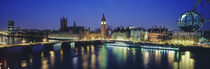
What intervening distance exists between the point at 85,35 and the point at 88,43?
2438 centimetres

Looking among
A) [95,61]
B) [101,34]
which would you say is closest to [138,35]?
[101,34]

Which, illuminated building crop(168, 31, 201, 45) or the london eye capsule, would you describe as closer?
the london eye capsule

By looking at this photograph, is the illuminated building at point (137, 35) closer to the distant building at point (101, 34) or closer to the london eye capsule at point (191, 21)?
the distant building at point (101, 34)

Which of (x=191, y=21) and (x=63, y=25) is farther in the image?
(x=63, y=25)

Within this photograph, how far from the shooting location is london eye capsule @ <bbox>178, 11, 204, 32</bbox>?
6530 mm

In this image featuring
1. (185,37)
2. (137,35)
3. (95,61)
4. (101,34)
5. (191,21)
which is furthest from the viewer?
(101,34)

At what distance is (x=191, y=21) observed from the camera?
666cm

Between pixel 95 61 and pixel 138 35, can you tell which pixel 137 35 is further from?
pixel 95 61

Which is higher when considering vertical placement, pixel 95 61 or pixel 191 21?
pixel 191 21

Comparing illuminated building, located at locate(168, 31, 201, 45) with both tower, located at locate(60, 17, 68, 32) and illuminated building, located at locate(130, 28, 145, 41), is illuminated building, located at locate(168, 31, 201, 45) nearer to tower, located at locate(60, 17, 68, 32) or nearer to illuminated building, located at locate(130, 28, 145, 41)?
illuminated building, located at locate(130, 28, 145, 41)

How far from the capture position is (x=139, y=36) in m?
65.1

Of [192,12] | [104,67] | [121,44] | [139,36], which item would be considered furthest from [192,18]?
[139,36]

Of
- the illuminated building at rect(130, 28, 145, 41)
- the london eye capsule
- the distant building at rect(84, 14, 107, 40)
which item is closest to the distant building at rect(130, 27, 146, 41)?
the illuminated building at rect(130, 28, 145, 41)

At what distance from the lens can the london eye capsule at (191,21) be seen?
6.53m
